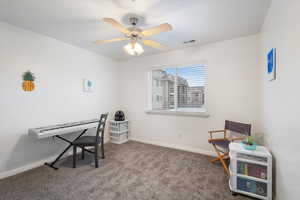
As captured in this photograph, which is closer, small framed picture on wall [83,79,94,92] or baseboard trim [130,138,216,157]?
baseboard trim [130,138,216,157]

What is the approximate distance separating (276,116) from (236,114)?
1.29m

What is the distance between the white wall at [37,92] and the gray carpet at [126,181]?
41 cm

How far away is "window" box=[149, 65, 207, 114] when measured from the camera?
11.0 ft

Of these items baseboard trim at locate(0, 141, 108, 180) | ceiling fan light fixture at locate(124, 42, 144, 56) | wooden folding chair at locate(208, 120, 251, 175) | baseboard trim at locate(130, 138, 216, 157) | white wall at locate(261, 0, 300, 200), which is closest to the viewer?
white wall at locate(261, 0, 300, 200)

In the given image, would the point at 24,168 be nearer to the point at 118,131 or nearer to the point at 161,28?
the point at 118,131

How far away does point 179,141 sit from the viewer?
349cm

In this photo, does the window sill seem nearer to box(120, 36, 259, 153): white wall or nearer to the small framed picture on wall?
Result: box(120, 36, 259, 153): white wall

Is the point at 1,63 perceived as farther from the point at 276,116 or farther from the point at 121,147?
the point at 276,116

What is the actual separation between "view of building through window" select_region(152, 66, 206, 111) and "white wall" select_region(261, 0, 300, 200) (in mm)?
1739

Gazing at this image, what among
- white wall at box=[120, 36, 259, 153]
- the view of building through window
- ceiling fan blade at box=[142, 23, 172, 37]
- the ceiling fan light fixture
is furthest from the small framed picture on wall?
ceiling fan blade at box=[142, 23, 172, 37]

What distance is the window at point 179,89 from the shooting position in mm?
3350

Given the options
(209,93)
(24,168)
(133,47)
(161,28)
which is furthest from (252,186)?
(24,168)

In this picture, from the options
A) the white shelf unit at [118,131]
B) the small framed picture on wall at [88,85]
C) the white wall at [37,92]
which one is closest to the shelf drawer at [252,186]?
the white shelf unit at [118,131]

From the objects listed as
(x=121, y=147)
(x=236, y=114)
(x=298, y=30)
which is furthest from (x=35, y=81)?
(x=236, y=114)
